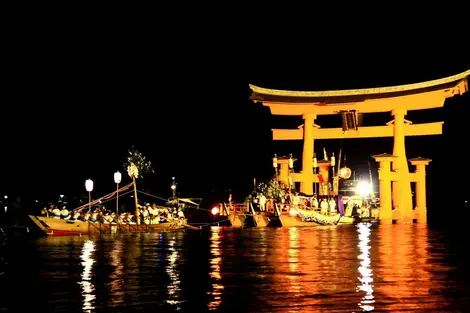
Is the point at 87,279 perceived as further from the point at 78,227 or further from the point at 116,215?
the point at 116,215

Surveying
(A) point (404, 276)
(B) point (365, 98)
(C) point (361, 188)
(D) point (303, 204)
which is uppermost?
(B) point (365, 98)

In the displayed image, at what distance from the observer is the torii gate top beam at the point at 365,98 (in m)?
45.0

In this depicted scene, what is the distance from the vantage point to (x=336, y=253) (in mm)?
22328

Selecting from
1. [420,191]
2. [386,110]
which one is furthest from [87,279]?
[420,191]

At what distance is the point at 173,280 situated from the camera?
15.9 metres

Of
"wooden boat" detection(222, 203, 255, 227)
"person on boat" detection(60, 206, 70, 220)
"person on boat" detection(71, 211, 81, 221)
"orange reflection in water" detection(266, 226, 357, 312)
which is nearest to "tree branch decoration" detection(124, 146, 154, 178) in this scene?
"person on boat" detection(71, 211, 81, 221)

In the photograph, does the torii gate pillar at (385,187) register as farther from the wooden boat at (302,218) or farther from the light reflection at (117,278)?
the light reflection at (117,278)

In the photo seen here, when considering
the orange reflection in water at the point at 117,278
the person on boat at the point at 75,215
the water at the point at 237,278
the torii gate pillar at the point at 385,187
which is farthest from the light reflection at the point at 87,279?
the torii gate pillar at the point at 385,187

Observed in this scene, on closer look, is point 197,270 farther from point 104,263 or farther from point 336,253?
point 336,253

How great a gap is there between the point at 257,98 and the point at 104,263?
29.6m

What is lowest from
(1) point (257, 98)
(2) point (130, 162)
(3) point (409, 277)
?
(3) point (409, 277)

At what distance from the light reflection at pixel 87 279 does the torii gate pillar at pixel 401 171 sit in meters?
25.5

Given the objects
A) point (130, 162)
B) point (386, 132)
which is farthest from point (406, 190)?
point (130, 162)

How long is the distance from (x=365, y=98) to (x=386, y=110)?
6.05ft
